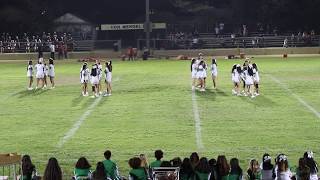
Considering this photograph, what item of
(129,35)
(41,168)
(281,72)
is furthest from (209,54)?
(41,168)

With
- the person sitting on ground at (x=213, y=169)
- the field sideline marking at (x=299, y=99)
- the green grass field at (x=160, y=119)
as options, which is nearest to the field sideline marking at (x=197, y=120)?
the green grass field at (x=160, y=119)

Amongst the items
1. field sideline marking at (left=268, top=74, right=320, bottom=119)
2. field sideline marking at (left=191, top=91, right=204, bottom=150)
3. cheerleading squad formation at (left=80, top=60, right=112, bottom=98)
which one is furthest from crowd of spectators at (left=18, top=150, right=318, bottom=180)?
cheerleading squad formation at (left=80, top=60, right=112, bottom=98)

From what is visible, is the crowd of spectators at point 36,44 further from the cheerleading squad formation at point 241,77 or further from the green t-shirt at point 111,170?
the green t-shirt at point 111,170

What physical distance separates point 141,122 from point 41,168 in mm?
6780

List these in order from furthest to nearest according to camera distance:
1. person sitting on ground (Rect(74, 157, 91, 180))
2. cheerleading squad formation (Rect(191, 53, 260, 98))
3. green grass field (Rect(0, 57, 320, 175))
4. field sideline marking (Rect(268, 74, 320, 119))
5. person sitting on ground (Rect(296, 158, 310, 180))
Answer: cheerleading squad formation (Rect(191, 53, 260, 98)) → field sideline marking (Rect(268, 74, 320, 119)) → green grass field (Rect(0, 57, 320, 175)) → person sitting on ground (Rect(74, 157, 91, 180)) → person sitting on ground (Rect(296, 158, 310, 180))

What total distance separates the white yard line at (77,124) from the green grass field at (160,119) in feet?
0.39

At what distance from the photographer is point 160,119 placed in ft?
75.5

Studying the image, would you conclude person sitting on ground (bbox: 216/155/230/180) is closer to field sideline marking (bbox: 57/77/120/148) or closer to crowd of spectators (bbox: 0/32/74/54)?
field sideline marking (bbox: 57/77/120/148)

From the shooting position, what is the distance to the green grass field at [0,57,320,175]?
18.2 m

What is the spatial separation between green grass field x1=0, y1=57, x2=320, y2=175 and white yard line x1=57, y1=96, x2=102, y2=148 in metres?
0.12

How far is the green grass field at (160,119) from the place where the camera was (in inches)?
716

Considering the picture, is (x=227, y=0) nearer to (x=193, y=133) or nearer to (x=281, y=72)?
(x=281, y=72)

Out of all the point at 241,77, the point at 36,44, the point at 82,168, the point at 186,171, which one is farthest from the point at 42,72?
the point at 36,44

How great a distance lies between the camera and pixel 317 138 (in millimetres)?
19234
